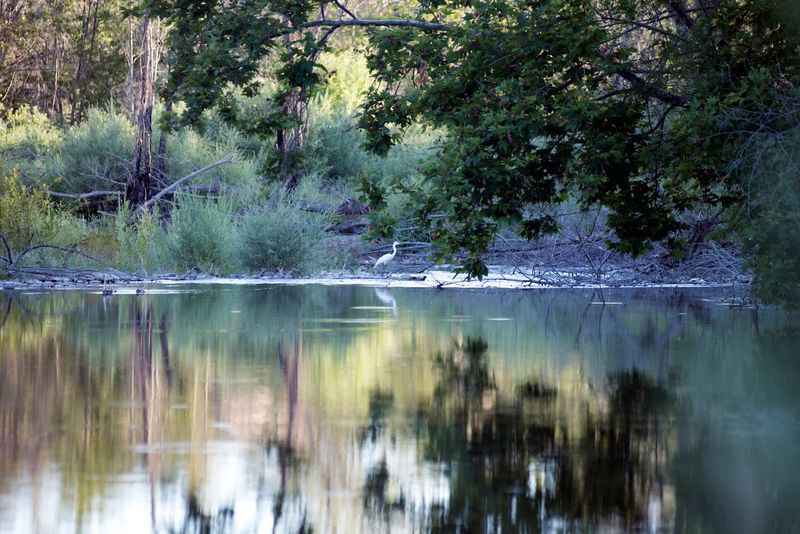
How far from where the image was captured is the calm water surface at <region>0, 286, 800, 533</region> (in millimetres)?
6520

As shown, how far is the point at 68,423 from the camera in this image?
9086 millimetres

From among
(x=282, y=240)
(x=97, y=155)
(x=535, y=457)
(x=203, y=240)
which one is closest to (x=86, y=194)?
(x=97, y=155)

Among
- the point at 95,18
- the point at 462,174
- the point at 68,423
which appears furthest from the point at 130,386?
A: the point at 95,18

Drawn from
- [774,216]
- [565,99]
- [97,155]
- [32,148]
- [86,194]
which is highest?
[32,148]

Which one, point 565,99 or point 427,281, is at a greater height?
point 565,99

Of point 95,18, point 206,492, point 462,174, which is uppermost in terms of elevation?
point 95,18

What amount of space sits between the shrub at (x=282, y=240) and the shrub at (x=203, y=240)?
0.32 meters

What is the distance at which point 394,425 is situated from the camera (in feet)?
30.1

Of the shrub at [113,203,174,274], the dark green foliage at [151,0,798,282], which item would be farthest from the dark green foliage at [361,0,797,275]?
the shrub at [113,203,174,274]

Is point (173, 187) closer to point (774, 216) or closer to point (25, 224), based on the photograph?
point (25, 224)

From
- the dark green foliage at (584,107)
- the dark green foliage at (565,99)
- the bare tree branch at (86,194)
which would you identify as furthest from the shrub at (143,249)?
the dark green foliage at (584,107)

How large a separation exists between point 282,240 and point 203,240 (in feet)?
5.31

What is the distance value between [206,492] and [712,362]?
7533 mm

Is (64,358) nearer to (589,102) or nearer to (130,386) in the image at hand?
(130,386)
